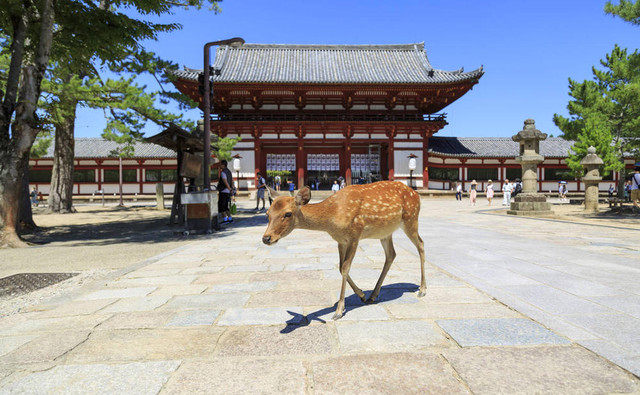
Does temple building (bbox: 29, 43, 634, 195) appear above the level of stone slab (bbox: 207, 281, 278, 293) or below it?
above

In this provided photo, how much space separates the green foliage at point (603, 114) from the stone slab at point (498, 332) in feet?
71.4

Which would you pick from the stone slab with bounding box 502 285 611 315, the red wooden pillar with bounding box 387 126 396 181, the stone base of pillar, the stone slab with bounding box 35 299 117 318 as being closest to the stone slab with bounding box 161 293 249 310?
the stone slab with bounding box 35 299 117 318

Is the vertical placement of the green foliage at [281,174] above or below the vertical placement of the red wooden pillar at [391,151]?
below

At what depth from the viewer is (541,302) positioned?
10.4 feet

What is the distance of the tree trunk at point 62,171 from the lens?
15.1m

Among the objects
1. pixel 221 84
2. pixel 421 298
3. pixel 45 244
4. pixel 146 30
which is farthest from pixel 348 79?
pixel 421 298

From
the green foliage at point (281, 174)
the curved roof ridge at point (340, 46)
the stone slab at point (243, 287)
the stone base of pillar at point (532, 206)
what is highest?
the curved roof ridge at point (340, 46)

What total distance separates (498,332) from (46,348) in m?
3.13

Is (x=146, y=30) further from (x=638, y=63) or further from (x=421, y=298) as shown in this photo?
(x=638, y=63)

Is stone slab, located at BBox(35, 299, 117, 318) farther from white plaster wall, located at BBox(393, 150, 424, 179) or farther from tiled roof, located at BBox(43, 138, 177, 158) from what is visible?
tiled roof, located at BBox(43, 138, 177, 158)

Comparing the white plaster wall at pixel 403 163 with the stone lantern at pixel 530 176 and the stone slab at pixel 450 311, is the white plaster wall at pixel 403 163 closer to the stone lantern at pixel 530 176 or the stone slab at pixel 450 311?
the stone lantern at pixel 530 176

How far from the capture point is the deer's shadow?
2758 millimetres

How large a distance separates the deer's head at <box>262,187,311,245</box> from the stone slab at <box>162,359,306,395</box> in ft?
2.68

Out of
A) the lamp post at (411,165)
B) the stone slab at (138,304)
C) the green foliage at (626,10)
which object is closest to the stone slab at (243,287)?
the stone slab at (138,304)
